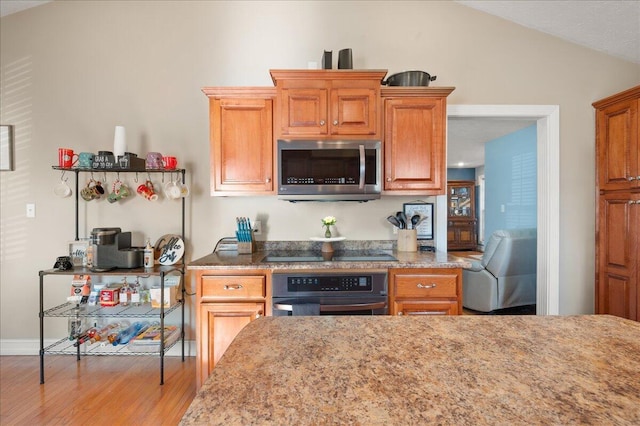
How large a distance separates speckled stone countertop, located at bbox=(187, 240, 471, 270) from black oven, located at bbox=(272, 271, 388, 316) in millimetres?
56

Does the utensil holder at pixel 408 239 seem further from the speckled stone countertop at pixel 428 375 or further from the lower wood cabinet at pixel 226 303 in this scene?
the speckled stone countertop at pixel 428 375

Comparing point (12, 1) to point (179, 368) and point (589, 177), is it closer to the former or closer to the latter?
point (179, 368)

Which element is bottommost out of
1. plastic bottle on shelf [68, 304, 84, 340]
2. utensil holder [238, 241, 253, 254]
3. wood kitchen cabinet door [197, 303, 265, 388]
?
plastic bottle on shelf [68, 304, 84, 340]

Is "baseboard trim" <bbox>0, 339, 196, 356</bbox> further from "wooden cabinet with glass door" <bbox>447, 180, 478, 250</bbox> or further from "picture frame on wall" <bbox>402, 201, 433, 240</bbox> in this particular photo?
"wooden cabinet with glass door" <bbox>447, 180, 478, 250</bbox>

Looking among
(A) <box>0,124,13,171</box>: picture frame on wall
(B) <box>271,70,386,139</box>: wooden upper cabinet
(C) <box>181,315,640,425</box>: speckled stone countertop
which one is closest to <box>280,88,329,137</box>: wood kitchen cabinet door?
(B) <box>271,70,386,139</box>: wooden upper cabinet

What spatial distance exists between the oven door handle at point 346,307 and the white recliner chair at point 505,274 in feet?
6.39

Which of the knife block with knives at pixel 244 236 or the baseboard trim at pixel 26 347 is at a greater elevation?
the knife block with knives at pixel 244 236

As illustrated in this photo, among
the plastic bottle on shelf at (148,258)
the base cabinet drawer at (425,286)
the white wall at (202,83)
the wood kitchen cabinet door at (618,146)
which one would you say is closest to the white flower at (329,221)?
the white wall at (202,83)

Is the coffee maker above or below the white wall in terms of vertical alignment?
below

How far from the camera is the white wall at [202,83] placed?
8.89 feet

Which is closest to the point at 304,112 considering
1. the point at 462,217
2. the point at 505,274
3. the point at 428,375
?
the point at 428,375

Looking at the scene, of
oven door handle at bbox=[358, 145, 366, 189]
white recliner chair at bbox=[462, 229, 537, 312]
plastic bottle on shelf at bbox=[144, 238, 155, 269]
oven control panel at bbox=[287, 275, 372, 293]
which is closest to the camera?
oven control panel at bbox=[287, 275, 372, 293]

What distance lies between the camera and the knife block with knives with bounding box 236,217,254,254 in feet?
8.38

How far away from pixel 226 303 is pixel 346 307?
0.76 metres
